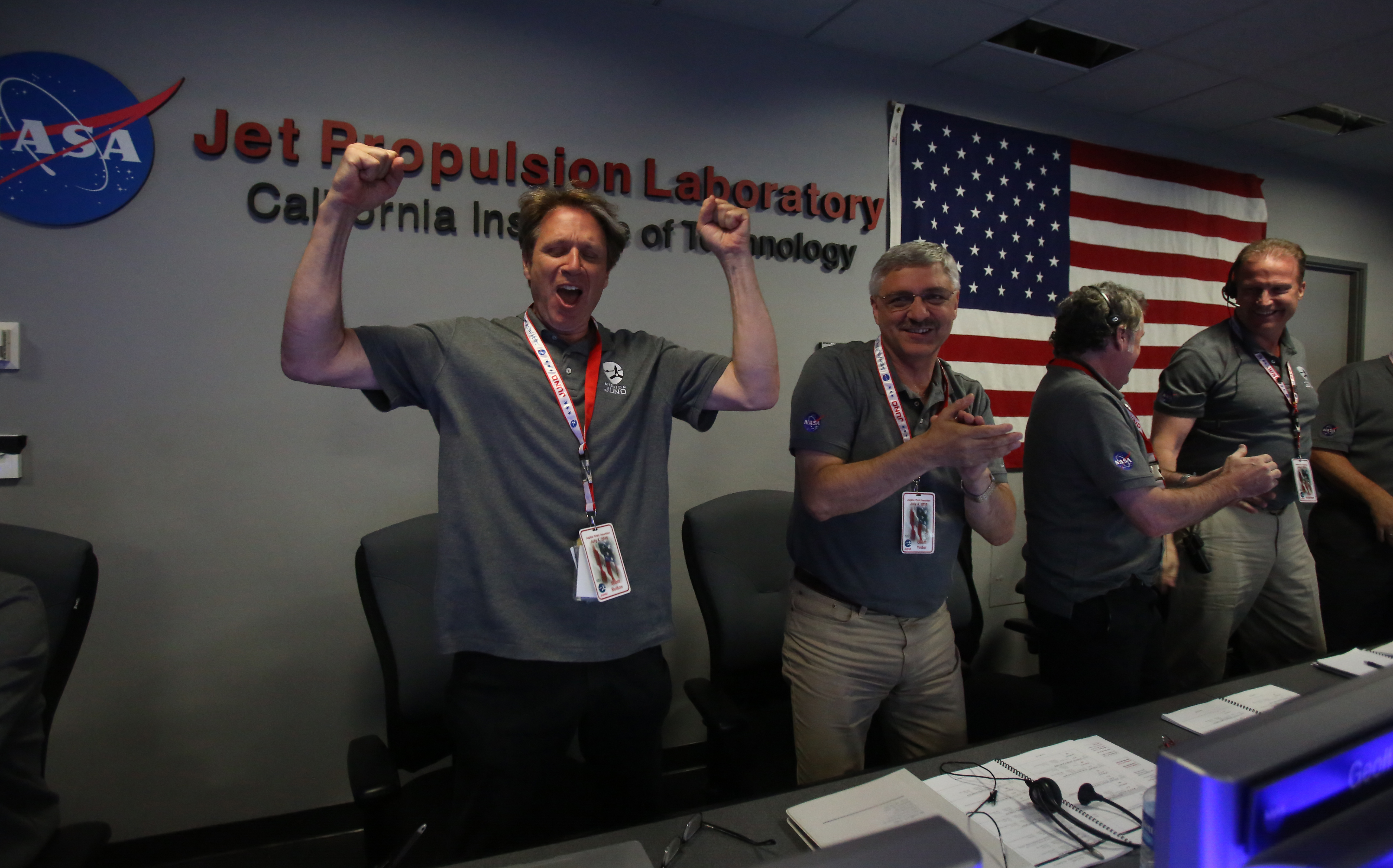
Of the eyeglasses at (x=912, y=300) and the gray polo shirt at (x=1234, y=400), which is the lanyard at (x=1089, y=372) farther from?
the gray polo shirt at (x=1234, y=400)

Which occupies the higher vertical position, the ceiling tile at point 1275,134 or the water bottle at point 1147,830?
the ceiling tile at point 1275,134

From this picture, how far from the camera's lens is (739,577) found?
2.02m

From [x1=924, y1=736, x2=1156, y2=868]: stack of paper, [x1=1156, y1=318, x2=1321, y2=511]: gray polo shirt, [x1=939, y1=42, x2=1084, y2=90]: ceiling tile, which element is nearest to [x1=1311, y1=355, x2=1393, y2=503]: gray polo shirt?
[x1=1156, y1=318, x2=1321, y2=511]: gray polo shirt

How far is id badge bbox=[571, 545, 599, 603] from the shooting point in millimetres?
1229

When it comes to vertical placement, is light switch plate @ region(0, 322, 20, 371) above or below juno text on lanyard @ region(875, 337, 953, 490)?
above

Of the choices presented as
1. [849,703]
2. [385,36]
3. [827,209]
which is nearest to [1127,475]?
[849,703]

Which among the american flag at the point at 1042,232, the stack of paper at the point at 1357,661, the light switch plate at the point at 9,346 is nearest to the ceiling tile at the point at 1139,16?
the american flag at the point at 1042,232

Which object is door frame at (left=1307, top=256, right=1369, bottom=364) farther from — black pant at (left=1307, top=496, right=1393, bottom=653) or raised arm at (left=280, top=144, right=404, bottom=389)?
raised arm at (left=280, top=144, right=404, bottom=389)

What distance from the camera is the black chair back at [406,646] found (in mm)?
1594

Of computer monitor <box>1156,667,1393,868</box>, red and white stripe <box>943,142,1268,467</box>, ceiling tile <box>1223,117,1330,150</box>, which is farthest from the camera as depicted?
ceiling tile <box>1223,117,1330,150</box>

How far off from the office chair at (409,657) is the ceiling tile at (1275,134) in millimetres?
4660

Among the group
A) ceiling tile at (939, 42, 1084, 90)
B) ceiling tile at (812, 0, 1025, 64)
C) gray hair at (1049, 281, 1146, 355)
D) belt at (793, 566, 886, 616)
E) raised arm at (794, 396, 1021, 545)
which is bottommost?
belt at (793, 566, 886, 616)

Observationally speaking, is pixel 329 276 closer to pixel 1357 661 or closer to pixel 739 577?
pixel 739 577

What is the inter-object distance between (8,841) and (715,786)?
4.28 ft
